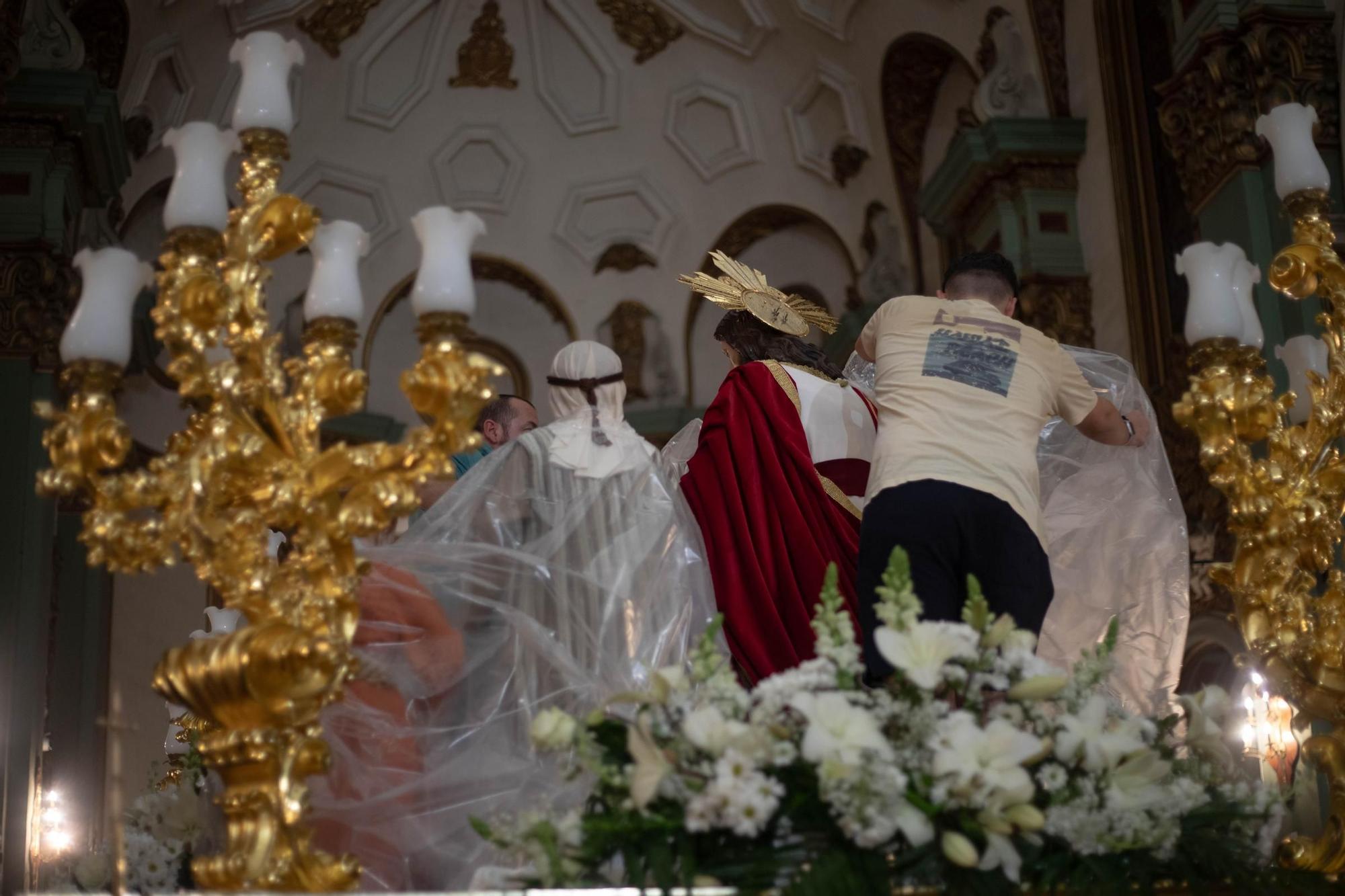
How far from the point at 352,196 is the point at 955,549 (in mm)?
11029

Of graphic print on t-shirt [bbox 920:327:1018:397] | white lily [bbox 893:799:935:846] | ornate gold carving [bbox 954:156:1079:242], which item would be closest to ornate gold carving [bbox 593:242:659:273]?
ornate gold carving [bbox 954:156:1079:242]

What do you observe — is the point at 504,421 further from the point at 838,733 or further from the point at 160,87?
the point at 160,87

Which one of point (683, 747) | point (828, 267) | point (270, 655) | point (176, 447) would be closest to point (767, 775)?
point (683, 747)

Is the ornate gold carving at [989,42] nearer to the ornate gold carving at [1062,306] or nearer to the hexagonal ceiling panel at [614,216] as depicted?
the ornate gold carving at [1062,306]

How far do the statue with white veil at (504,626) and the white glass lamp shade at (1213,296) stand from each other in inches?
57.3

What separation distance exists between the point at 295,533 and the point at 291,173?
10.9 meters

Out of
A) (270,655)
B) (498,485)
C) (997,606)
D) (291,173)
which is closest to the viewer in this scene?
(270,655)

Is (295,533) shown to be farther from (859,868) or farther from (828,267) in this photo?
(828,267)

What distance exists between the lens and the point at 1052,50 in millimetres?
10453

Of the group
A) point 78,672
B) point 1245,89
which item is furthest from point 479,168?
point 1245,89

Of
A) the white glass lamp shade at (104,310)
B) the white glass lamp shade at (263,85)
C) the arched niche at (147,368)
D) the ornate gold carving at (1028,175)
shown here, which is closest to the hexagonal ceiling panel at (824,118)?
the ornate gold carving at (1028,175)

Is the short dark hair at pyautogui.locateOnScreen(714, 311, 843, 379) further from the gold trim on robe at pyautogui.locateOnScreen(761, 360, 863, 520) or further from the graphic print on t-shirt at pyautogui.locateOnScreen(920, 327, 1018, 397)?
the graphic print on t-shirt at pyautogui.locateOnScreen(920, 327, 1018, 397)

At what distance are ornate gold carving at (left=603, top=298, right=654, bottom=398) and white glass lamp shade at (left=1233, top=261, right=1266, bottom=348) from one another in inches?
417

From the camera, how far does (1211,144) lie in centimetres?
809
